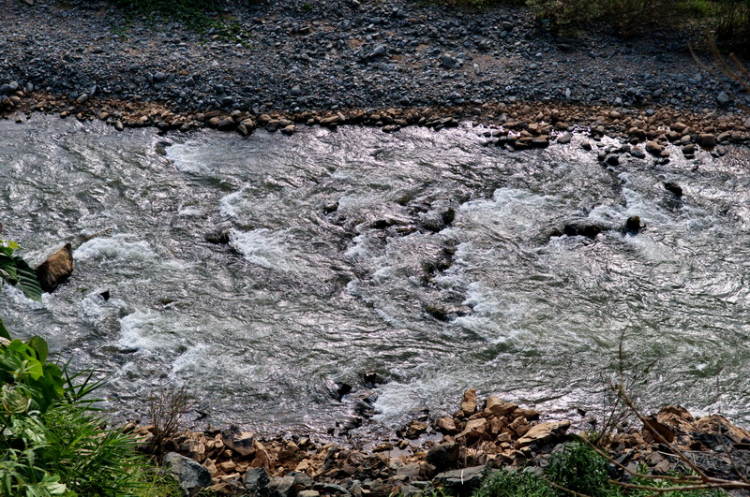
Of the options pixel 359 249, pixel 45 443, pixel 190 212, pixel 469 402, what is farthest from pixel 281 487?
pixel 190 212

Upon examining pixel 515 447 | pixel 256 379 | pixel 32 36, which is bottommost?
pixel 256 379

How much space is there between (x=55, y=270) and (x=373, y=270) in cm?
339

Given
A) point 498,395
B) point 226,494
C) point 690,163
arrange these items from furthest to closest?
1. point 690,163
2. point 498,395
3. point 226,494

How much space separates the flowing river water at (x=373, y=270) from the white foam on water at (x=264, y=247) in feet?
0.08

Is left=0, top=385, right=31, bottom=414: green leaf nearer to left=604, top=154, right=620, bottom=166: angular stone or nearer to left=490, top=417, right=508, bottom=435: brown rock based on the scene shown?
left=490, top=417, right=508, bottom=435: brown rock

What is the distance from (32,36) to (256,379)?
29.8ft

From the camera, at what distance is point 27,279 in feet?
11.0

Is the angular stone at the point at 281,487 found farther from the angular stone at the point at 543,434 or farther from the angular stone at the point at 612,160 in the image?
the angular stone at the point at 612,160

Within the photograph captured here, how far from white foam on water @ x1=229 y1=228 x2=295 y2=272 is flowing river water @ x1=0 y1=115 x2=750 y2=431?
2 cm

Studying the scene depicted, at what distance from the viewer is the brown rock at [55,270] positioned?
289 inches

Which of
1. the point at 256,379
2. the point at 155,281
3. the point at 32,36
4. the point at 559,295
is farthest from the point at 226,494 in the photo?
the point at 32,36

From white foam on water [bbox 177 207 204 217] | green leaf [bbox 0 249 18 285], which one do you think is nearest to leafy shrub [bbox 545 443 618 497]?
green leaf [bbox 0 249 18 285]

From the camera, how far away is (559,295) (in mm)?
7547

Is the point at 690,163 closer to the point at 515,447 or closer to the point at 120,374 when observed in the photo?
the point at 515,447
